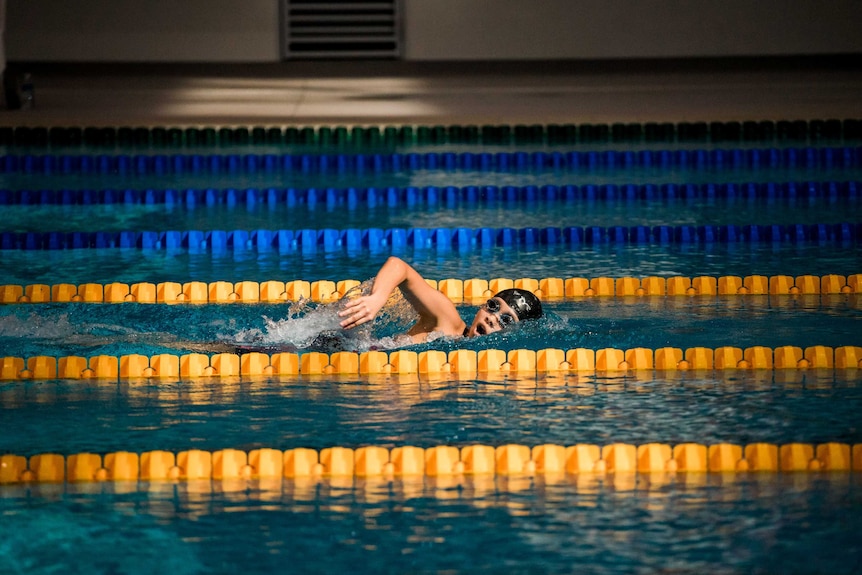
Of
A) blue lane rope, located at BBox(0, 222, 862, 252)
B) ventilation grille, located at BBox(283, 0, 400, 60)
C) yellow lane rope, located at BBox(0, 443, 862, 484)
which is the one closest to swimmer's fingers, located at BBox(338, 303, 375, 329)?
yellow lane rope, located at BBox(0, 443, 862, 484)

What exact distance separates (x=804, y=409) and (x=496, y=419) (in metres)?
1.11

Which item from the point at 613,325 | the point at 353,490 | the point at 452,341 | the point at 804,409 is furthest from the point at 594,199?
the point at 353,490

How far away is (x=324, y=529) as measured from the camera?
11.8ft

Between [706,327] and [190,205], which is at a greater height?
[190,205]

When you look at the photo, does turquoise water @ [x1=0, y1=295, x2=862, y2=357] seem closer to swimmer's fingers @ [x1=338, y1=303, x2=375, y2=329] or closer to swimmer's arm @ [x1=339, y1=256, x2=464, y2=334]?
swimmer's arm @ [x1=339, y1=256, x2=464, y2=334]

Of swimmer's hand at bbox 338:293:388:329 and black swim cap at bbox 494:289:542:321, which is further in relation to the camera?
black swim cap at bbox 494:289:542:321

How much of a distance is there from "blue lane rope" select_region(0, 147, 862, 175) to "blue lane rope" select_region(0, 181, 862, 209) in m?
0.96

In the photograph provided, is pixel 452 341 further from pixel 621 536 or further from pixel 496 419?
pixel 621 536

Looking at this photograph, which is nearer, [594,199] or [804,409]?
[804,409]

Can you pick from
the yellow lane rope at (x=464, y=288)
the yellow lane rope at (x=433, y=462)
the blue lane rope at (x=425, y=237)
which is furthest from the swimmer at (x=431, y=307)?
the blue lane rope at (x=425, y=237)

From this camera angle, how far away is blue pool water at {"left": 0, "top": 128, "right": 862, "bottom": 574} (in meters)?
3.43

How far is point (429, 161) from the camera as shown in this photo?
1070 centimetres

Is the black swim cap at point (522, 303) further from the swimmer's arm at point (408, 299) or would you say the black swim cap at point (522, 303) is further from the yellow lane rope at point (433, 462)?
the yellow lane rope at point (433, 462)

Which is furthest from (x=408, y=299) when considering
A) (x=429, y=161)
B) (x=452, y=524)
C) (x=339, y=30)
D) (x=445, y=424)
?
(x=339, y=30)
